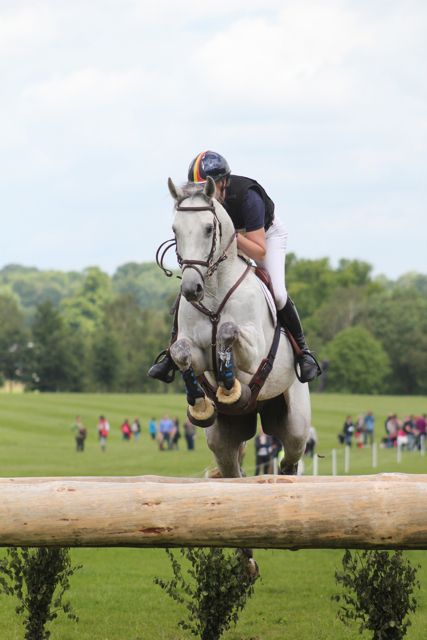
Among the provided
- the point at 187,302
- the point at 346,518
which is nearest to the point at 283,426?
the point at 187,302

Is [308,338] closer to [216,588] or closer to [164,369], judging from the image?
[216,588]

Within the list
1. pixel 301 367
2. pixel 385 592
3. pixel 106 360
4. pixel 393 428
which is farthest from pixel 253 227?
pixel 106 360

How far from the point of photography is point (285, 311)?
9062 millimetres

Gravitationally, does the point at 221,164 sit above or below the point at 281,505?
above

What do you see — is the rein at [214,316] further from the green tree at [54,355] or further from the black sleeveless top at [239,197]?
the green tree at [54,355]

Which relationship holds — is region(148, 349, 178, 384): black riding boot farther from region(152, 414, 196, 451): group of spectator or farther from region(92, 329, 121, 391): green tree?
region(92, 329, 121, 391): green tree

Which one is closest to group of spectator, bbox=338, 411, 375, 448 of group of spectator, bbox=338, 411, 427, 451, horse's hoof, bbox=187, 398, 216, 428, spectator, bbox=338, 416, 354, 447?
group of spectator, bbox=338, 411, 427, 451

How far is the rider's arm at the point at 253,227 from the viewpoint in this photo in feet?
28.6

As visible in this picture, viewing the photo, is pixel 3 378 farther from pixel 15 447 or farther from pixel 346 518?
pixel 346 518

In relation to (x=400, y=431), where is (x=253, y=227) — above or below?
below

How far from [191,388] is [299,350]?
143cm

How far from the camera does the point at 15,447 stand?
43.8m

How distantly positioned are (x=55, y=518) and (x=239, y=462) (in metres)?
3.60

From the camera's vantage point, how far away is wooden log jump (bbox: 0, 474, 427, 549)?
6.39m
